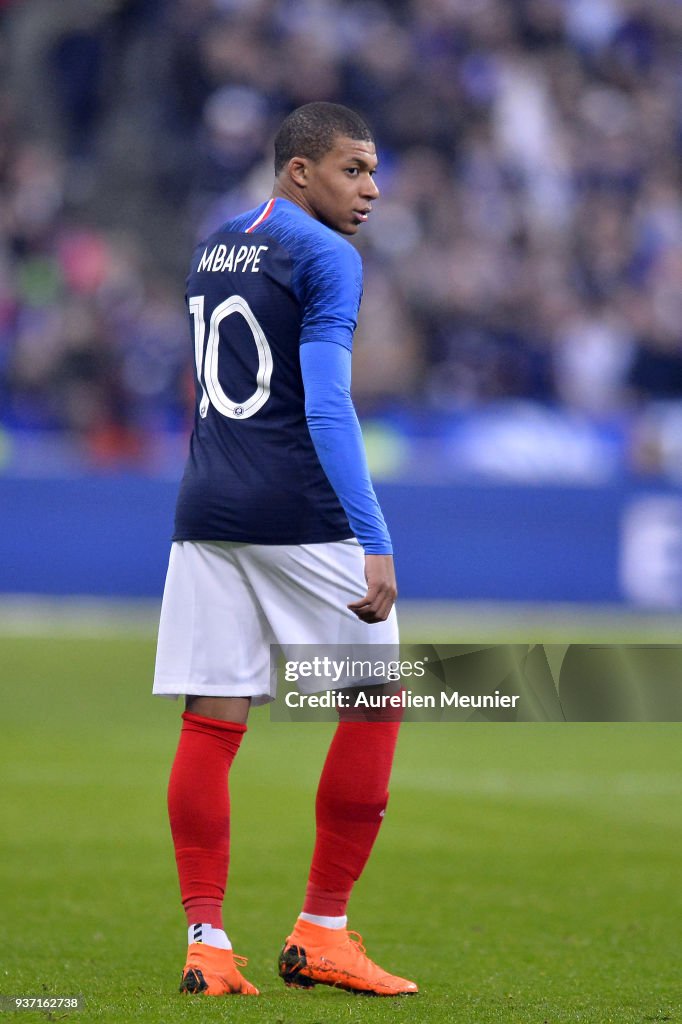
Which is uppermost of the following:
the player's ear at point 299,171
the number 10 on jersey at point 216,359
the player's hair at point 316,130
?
the player's hair at point 316,130

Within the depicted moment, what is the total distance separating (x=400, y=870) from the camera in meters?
5.41

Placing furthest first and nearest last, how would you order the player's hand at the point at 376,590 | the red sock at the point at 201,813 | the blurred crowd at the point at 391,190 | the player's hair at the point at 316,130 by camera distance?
1. the blurred crowd at the point at 391,190
2. the player's hair at the point at 316,130
3. the red sock at the point at 201,813
4. the player's hand at the point at 376,590

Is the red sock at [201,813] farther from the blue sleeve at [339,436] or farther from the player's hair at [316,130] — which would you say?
the player's hair at [316,130]

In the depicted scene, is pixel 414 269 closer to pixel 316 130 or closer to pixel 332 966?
pixel 316 130

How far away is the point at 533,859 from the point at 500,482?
25.1ft

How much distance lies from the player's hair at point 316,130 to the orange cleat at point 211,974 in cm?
178

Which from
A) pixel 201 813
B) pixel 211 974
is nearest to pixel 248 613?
pixel 201 813

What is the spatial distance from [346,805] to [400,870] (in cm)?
172

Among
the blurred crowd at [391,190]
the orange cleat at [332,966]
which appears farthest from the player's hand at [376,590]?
the blurred crowd at [391,190]

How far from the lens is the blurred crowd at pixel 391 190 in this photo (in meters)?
14.0

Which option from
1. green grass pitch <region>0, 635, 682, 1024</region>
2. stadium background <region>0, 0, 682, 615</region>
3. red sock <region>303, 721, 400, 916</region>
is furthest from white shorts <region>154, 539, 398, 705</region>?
stadium background <region>0, 0, 682, 615</region>

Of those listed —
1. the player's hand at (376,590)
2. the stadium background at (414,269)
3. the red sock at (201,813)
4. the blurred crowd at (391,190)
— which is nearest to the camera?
the player's hand at (376,590)

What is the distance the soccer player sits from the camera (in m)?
3.58

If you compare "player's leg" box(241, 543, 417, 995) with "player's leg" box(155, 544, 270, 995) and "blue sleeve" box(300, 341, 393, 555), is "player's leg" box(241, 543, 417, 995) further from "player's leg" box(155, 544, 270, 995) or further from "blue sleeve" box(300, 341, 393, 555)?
"blue sleeve" box(300, 341, 393, 555)
